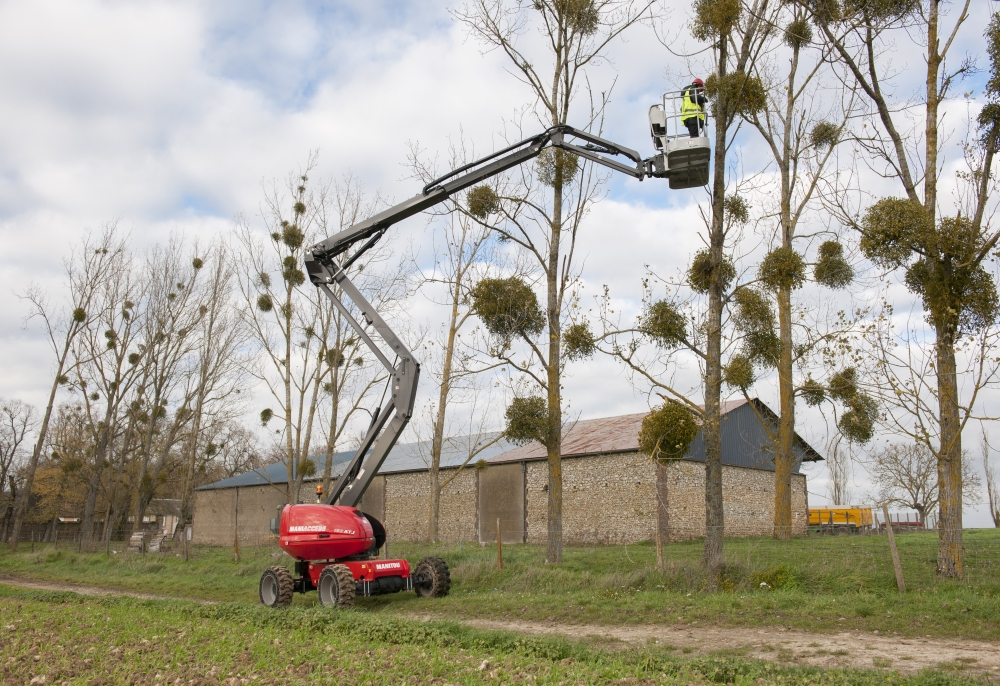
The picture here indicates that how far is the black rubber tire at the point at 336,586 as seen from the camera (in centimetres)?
1079

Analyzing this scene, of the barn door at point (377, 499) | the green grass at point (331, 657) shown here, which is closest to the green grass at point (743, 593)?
the green grass at point (331, 657)

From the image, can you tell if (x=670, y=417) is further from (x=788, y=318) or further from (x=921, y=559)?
(x=788, y=318)

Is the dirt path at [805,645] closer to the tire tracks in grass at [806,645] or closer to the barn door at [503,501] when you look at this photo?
the tire tracks in grass at [806,645]

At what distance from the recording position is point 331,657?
6.73m

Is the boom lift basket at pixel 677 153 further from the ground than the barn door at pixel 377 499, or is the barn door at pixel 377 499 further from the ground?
the boom lift basket at pixel 677 153

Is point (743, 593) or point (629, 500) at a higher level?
point (629, 500)

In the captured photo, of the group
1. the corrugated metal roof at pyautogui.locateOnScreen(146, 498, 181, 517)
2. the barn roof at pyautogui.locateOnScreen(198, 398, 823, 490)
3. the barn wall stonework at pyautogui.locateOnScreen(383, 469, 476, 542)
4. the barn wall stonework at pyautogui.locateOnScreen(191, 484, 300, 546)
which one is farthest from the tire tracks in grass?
the corrugated metal roof at pyautogui.locateOnScreen(146, 498, 181, 517)

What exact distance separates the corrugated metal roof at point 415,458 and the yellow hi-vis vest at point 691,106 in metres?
19.8

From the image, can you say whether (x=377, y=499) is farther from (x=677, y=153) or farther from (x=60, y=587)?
(x=677, y=153)

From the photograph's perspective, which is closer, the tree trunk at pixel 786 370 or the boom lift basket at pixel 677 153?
the boom lift basket at pixel 677 153

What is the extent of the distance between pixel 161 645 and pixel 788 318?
60.1ft

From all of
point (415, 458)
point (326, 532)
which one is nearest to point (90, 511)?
point (415, 458)

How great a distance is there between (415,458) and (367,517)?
79.0ft

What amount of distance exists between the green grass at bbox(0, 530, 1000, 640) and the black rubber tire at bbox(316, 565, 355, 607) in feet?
2.09
